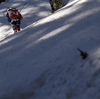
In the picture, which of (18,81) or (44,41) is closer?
(18,81)

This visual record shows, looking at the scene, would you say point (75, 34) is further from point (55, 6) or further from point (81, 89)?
point (55, 6)

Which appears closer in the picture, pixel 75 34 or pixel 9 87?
pixel 9 87

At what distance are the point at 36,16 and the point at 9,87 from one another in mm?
10385

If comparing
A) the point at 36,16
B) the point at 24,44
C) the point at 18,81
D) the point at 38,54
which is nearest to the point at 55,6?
the point at 36,16

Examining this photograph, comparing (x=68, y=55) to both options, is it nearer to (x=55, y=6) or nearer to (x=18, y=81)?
(x=18, y=81)

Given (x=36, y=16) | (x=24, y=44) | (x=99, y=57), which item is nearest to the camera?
(x=99, y=57)

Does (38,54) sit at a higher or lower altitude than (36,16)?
higher

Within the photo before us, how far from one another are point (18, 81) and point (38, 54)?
36.6 inches

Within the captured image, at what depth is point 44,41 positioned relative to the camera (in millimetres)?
4609

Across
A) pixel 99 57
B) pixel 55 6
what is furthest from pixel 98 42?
pixel 55 6

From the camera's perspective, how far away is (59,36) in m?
4.56

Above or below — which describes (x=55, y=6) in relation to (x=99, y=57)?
below

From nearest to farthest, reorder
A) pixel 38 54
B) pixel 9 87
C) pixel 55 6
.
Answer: pixel 9 87 → pixel 38 54 → pixel 55 6

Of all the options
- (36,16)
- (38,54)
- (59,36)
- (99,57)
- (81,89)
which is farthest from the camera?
(36,16)
